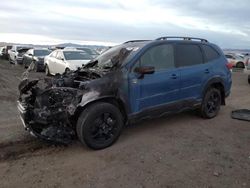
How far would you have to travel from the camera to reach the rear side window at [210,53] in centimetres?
711

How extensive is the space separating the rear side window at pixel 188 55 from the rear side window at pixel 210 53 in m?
0.21

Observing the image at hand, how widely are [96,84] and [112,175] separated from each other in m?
1.57

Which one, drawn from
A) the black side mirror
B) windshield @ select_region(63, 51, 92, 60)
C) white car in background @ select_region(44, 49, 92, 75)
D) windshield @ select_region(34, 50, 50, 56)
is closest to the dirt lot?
the black side mirror

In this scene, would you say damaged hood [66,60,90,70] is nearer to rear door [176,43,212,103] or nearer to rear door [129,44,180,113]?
rear door [176,43,212,103]

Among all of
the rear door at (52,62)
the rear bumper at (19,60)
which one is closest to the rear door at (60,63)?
the rear door at (52,62)

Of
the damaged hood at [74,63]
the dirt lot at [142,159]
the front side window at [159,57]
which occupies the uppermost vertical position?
the front side window at [159,57]

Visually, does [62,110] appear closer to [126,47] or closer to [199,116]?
[126,47]

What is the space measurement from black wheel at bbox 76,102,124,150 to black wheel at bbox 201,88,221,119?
2.49m

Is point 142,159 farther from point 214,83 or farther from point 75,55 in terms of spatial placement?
point 75,55

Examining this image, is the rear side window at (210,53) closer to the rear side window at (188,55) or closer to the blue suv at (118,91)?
the blue suv at (118,91)

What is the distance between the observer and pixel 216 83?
7.34 m

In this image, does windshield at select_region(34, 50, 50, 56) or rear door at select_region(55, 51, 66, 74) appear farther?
windshield at select_region(34, 50, 50, 56)

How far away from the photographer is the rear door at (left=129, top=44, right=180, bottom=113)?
5.61 meters

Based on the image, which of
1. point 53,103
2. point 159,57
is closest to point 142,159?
point 53,103
